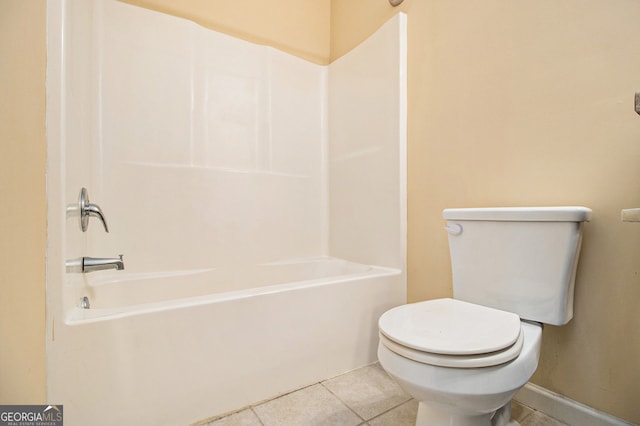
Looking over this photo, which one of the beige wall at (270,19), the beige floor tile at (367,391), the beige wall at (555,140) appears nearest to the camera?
the beige wall at (555,140)

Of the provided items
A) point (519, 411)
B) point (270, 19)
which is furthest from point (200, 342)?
point (270, 19)

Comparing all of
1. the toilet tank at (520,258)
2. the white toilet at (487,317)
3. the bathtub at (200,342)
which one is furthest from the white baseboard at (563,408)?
the bathtub at (200,342)

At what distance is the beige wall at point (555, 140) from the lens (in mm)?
914

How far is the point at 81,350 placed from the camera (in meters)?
0.88

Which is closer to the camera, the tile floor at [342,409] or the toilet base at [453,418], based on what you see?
the toilet base at [453,418]

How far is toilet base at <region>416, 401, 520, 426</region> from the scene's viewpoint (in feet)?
2.65

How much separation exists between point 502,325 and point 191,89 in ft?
6.29

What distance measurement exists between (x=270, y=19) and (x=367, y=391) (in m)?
2.34

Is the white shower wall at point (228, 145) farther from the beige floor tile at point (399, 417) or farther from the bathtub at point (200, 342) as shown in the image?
the beige floor tile at point (399, 417)

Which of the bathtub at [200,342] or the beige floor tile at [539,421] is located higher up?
the bathtub at [200,342]

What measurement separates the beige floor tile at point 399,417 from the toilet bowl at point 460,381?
307 millimetres

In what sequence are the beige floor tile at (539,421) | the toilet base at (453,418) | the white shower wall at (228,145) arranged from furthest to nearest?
the white shower wall at (228,145) → the beige floor tile at (539,421) → the toilet base at (453,418)

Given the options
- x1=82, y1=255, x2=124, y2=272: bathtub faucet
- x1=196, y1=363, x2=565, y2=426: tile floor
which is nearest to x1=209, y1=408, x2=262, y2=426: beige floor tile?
x1=196, y1=363, x2=565, y2=426: tile floor

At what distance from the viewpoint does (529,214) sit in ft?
3.23
